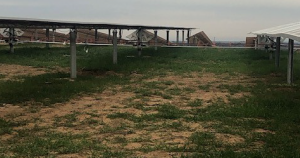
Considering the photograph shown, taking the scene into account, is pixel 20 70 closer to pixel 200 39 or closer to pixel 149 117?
pixel 149 117

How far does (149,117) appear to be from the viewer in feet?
37.3

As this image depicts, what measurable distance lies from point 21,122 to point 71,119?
1498 millimetres

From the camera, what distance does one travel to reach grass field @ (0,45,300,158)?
8219 millimetres

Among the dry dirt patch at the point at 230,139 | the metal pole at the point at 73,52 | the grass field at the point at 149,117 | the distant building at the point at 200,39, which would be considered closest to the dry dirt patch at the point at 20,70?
the grass field at the point at 149,117

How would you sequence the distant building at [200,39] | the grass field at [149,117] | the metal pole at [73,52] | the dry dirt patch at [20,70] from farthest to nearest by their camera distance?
the distant building at [200,39] < the dry dirt patch at [20,70] < the metal pole at [73,52] < the grass field at [149,117]

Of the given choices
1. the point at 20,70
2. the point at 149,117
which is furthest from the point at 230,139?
the point at 20,70

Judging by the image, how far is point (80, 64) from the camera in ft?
90.8

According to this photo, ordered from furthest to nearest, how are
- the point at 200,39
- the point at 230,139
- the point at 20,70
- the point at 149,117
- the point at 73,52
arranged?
the point at 200,39
the point at 20,70
the point at 73,52
the point at 149,117
the point at 230,139

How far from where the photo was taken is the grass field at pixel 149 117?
8.22 meters

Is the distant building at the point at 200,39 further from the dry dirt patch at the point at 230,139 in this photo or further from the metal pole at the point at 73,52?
the dry dirt patch at the point at 230,139

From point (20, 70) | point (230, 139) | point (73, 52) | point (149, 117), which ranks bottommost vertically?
point (230, 139)

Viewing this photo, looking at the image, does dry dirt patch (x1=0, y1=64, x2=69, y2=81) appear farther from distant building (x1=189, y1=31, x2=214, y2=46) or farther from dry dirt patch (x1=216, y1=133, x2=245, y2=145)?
distant building (x1=189, y1=31, x2=214, y2=46)

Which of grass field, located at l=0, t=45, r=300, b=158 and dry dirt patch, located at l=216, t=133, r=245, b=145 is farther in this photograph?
dry dirt patch, located at l=216, t=133, r=245, b=145

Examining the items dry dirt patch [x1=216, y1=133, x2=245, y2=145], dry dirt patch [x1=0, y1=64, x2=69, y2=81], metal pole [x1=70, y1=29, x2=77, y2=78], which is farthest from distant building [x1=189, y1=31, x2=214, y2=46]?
dry dirt patch [x1=216, y1=133, x2=245, y2=145]
